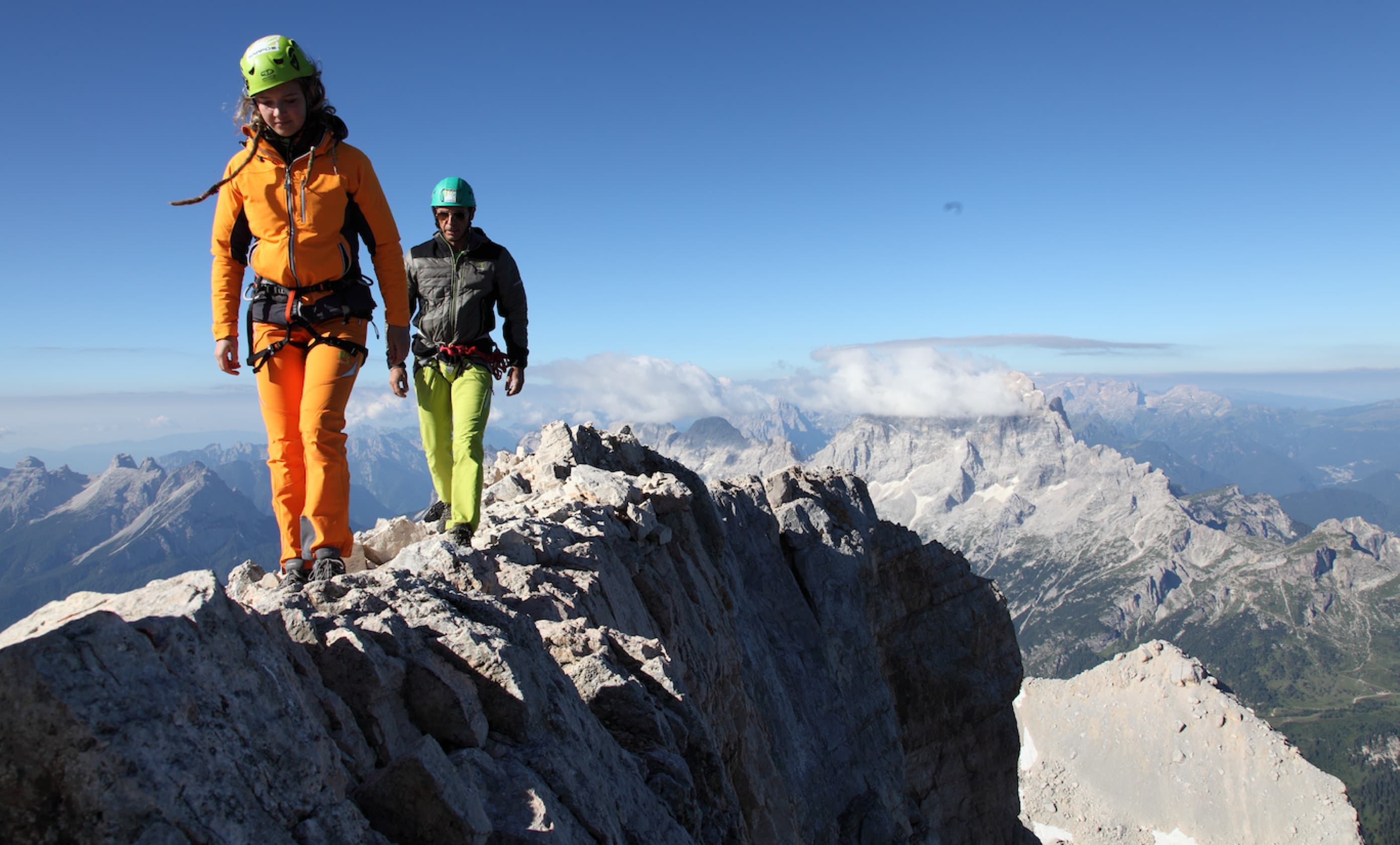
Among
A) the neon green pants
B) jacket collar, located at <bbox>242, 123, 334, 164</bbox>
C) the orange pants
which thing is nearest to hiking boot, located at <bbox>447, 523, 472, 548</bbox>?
the neon green pants

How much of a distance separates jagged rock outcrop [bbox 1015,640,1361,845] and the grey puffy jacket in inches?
3510

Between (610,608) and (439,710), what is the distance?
5.81m

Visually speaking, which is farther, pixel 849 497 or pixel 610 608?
pixel 849 497

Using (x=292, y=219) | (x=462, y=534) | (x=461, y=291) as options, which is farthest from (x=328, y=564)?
(x=461, y=291)

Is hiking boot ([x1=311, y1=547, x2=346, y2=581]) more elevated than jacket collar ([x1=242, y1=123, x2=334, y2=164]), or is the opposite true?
jacket collar ([x1=242, y1=123, x2=334, y2=164])

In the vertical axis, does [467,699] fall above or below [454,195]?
below

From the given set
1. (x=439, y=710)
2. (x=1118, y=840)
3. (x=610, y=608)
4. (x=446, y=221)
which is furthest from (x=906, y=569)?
(x=1118, y=840)

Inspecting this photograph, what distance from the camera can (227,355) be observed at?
9.76 m

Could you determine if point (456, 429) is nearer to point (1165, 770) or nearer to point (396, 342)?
point (396, 342)

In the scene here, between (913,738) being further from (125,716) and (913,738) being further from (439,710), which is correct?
(125,716)

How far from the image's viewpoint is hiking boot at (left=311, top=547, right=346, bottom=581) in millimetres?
8938

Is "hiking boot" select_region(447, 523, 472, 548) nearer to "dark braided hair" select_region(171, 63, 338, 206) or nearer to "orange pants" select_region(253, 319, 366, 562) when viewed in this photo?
"orange pants" select_region(253, 319, 366, 562)

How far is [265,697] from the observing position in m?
5.11

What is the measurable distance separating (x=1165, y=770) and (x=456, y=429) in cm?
9960
